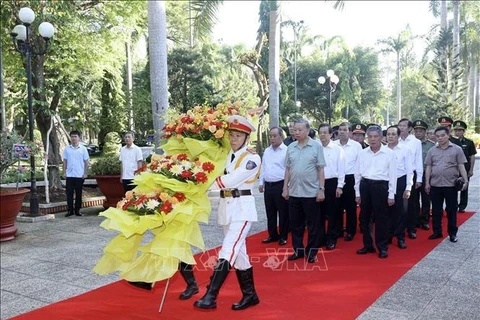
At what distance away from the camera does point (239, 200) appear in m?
4.11

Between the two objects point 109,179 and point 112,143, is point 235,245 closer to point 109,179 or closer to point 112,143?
point 109,179

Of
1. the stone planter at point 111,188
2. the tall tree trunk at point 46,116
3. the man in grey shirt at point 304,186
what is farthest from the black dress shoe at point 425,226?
the tall tree trunk at point 46,116

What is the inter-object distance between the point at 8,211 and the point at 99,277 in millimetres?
2920

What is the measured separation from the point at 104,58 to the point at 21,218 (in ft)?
17.9

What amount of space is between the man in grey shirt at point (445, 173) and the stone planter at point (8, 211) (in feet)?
20.4

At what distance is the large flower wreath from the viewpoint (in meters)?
3.68

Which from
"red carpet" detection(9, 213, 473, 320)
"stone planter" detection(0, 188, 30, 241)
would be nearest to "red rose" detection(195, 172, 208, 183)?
"red carpet" detection(9, 213, 473, 320)

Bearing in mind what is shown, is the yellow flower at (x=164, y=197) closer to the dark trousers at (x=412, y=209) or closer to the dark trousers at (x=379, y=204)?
the dark trousers at (x=379, y=204)

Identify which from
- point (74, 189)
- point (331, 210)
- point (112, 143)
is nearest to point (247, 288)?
point (331, 210)

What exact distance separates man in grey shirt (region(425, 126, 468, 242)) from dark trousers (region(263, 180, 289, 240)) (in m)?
2.09

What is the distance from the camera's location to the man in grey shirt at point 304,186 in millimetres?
5656

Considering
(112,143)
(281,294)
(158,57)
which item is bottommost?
(281,294)

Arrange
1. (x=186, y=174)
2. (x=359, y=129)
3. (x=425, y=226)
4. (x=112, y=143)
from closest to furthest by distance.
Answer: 1. (x=186, y=174)
2. (x=425, y=226)
3. (x=359, y=129)
4. (x=112, y=143)

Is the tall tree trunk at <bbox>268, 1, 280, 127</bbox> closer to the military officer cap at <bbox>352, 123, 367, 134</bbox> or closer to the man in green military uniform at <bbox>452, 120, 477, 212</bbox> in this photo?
the man in green military uniform at <bbox>452, 120, 477, 212</bbox>
